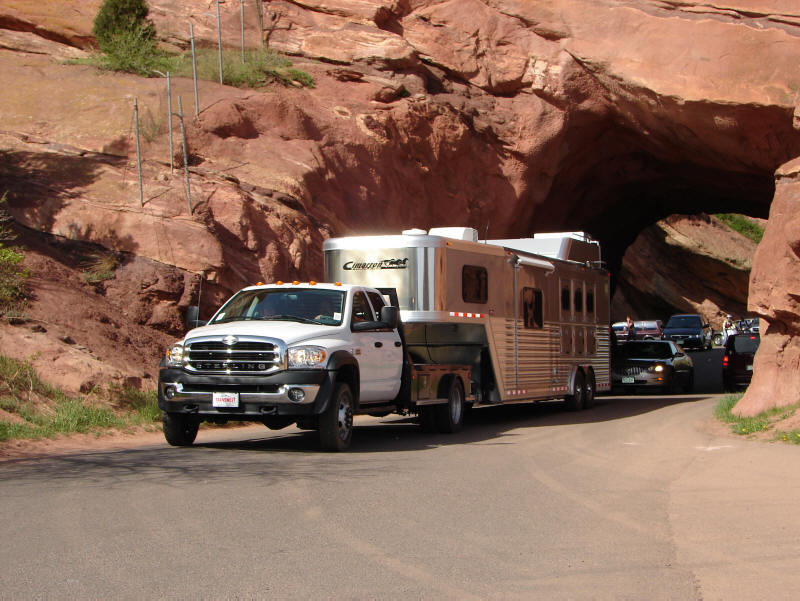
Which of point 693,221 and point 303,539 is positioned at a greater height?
point 693,221

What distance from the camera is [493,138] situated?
32750 millimetres

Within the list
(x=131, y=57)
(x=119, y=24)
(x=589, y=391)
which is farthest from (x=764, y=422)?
(x=119, y=24)

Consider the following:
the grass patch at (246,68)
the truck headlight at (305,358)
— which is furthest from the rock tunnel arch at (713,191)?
the grass patch at (246,68)

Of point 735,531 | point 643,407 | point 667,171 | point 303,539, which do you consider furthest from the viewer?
point 667,171

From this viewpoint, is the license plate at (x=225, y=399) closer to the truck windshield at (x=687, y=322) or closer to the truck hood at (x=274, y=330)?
the truck hood at (x=274, y=330)

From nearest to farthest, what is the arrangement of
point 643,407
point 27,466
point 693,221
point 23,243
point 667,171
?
point 27,466, point 23,243, point 643,407, point 667,171, point 693,221

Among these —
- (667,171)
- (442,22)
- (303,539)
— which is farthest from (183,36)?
(303,539)

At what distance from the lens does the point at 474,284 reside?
56.5 ft

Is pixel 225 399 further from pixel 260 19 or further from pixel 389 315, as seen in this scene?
pixel 260 19

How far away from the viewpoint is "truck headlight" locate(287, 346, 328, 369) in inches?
490

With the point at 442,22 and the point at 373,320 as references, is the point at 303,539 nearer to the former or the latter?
the point at 373,320

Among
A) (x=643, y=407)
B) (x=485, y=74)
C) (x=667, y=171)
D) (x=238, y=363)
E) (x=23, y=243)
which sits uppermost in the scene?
(x=485, y=74)

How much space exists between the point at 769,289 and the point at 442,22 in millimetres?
19156

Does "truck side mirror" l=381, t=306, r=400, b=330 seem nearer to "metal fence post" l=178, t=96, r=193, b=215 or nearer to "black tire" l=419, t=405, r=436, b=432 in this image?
"black tire" l=419, t=405, r=436, b=432
